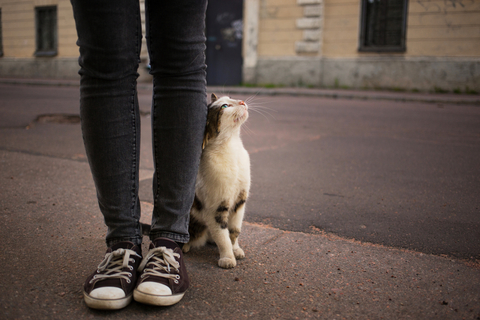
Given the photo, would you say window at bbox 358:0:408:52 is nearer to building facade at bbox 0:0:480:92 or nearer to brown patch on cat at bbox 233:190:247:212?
building facade at bbox 0:0:480:92

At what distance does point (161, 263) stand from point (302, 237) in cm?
76

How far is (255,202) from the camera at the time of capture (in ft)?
8.46

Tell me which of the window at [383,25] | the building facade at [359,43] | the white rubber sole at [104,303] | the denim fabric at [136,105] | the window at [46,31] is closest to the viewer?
the white rubber sole at [104,303]

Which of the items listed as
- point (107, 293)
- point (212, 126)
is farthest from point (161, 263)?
point (212, 126)

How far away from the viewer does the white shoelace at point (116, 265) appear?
1387 mm

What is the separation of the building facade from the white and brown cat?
11586 mm

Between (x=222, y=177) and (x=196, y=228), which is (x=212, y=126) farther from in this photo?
(x=196, y=228)

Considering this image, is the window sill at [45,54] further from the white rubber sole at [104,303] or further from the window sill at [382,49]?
the white rubber sole at [104,303]

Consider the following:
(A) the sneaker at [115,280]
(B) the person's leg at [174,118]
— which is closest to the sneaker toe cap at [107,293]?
(A) the sneaker at [115,280]

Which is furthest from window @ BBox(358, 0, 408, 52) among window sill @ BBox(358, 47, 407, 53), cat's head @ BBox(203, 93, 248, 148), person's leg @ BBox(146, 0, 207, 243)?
person's leg @ BBox(146, 0, 207, 243)

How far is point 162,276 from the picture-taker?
1.39 metres

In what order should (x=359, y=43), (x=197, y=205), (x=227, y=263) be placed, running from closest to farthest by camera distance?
(x=227, y=263) → (x=197, y=205) → (x=359, y=43)

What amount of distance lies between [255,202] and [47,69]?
678 inches

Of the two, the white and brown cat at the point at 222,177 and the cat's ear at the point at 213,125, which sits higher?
the cat's ear at the point at 213,125
